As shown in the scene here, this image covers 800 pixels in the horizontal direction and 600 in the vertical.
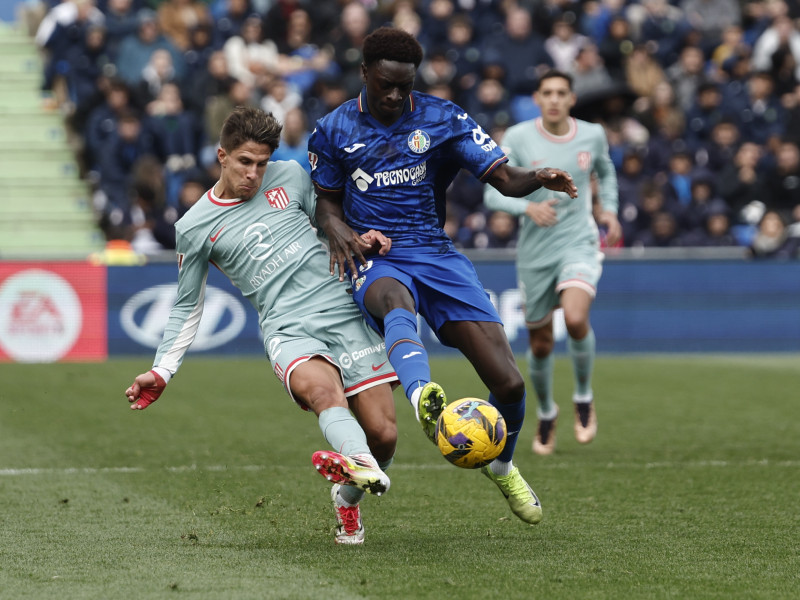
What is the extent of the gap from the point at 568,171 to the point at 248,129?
3821mm

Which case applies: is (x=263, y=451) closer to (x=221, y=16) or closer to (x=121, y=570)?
(x=121, y=570)

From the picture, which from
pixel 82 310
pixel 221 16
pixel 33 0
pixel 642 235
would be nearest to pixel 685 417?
pixel 642 235

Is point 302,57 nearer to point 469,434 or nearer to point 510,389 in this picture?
point 510,389

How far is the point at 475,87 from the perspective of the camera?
1867 cm

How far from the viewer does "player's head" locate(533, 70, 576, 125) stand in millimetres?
9008

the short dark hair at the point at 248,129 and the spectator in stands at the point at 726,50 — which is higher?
the short dark hair at the point at 248,129

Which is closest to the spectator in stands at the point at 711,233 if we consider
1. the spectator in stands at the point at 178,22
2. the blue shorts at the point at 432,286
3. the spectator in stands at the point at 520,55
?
the spectator in stands at the point at 520,55

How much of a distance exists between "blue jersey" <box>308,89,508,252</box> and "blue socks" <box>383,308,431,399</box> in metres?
0.54

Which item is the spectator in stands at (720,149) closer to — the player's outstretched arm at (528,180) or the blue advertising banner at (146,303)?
the blue advertising banner at (146,303)

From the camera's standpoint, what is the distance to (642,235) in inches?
685

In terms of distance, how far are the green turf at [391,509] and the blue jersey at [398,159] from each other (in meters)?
1.43

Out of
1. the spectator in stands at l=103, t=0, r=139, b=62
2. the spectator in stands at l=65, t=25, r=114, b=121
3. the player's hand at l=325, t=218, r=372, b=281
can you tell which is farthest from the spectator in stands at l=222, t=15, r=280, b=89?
the player's hand at l=325, t=218, r=372, b=281

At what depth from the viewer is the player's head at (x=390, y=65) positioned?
5805mm

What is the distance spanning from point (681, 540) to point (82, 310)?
11.2 meters
